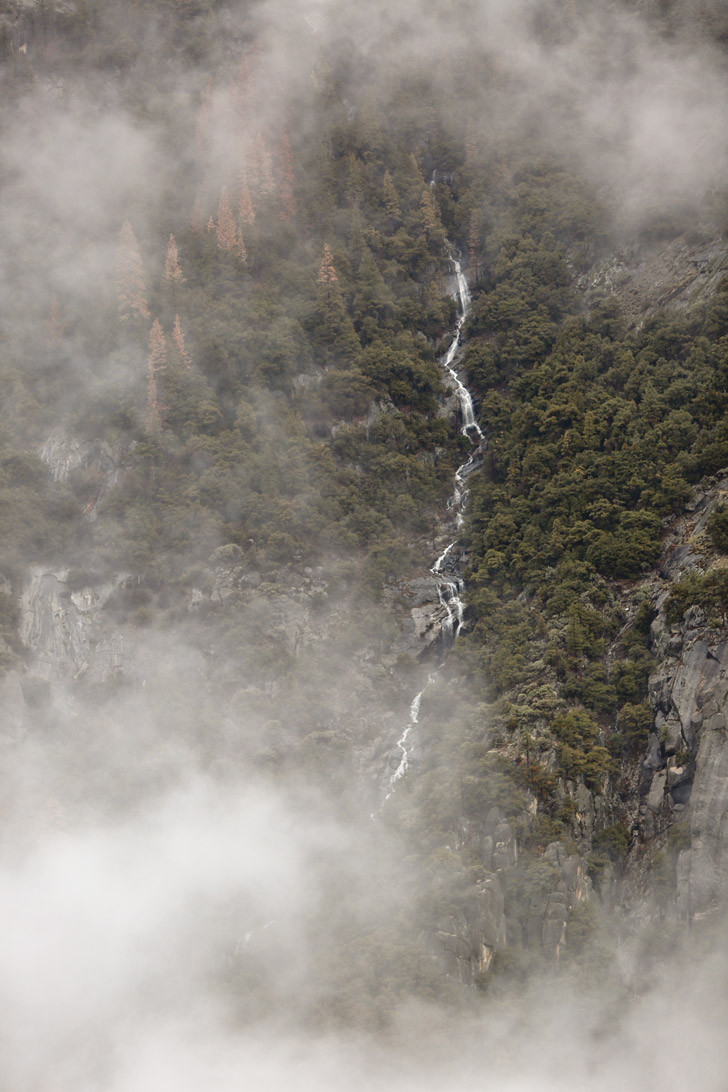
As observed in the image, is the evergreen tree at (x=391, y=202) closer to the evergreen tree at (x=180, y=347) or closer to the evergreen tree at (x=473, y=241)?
the evergreen tree at (x=473, y=241)

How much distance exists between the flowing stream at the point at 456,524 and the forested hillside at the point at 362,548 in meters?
0.36

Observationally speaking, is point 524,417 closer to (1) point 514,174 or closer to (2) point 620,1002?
(1) point 514,174

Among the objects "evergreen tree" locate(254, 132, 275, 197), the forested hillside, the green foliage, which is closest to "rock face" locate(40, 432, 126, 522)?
the forested hillside

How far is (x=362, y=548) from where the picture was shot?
7381cm

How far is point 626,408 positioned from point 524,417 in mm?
9180

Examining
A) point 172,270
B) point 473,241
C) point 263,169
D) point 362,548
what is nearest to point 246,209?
point 263,169

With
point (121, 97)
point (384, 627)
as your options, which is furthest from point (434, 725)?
point (121, 97)

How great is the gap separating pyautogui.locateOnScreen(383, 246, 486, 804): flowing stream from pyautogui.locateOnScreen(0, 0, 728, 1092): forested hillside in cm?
36

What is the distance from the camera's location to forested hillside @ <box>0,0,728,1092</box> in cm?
5094

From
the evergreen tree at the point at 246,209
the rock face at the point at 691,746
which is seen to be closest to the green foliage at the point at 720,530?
the rock face at the point at 691,746

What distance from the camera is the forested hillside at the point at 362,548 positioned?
5094 centimetres

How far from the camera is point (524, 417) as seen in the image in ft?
250

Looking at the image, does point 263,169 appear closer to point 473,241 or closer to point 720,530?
point 473,241

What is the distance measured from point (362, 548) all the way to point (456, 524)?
8497 millimetres
